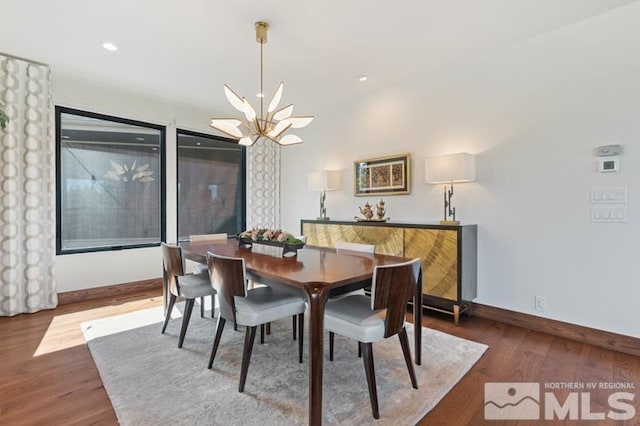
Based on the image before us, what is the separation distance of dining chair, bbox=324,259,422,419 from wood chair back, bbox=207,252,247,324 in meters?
0.57

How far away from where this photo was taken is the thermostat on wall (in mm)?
2449

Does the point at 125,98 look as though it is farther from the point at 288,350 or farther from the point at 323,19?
the point at 288,350

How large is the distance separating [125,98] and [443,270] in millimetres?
4486

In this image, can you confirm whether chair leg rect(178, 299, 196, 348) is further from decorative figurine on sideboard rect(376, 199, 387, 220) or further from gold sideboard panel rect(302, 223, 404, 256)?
decorative figurine on sideboard rect(376, 199, 387, 220)

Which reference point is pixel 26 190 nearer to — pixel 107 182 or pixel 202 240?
pixel 107 182

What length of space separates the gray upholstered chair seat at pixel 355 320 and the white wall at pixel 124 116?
3354mm

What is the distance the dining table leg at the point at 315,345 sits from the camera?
1.49 metres

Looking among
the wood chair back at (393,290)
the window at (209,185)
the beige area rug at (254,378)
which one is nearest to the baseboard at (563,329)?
the beige area rug at (254,378)

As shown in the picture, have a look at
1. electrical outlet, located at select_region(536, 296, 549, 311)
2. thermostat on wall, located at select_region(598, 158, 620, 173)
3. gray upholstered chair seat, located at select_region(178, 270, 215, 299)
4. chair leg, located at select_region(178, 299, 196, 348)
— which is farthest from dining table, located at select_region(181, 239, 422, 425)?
thermostat on wall, located at select_region(598, 158, 620, 173)

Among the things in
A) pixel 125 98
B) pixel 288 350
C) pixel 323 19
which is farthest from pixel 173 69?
pixel 288 350

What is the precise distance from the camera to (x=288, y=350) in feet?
8.00

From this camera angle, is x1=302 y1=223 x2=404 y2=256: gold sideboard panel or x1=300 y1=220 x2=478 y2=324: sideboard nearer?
x1=300 y1=220 x2=478 y2=324: sideboard

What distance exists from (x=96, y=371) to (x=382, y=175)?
137 inches

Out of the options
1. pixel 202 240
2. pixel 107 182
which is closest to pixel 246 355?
pixel 202 240
